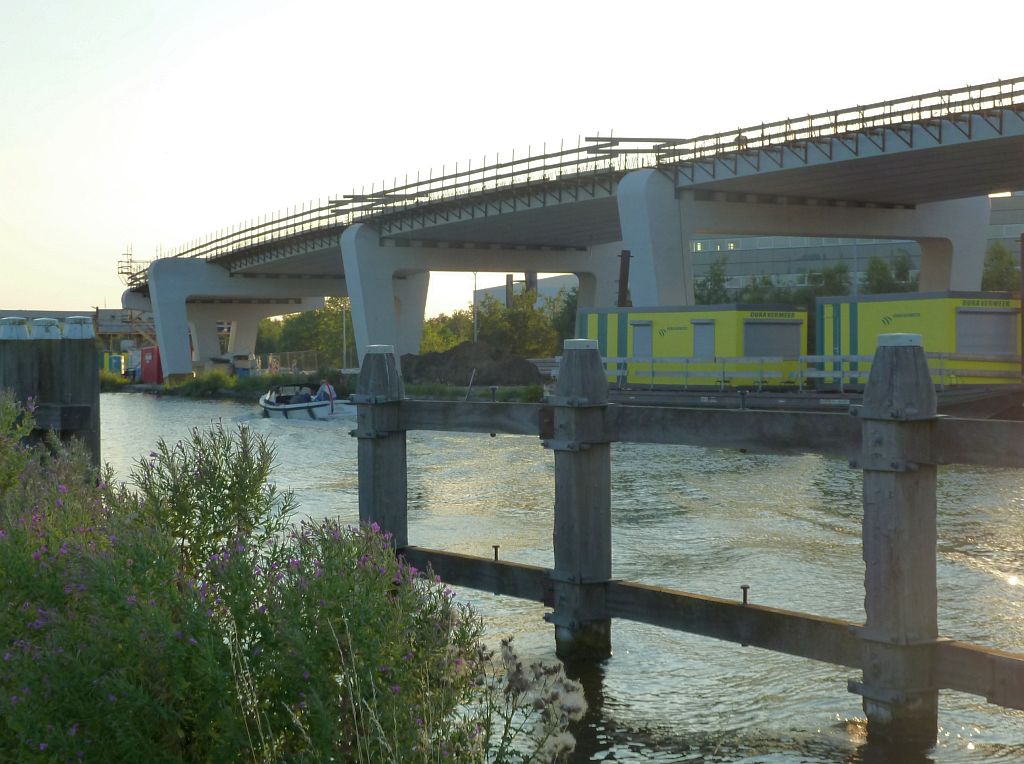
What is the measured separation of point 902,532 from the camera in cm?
696

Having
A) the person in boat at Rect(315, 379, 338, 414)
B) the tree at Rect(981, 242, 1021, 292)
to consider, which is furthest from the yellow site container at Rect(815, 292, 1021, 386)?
the tree at Rect(981, 242, 1021, 292)

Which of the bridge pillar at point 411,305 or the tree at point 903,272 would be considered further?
the tree at point 903,272

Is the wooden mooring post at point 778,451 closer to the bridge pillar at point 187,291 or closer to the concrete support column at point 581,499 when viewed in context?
the concrete support column at point 581,499

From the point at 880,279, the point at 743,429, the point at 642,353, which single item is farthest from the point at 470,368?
the point at 743,429

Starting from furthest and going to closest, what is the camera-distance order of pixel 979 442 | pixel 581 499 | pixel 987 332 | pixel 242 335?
pixel 242 335, pixel 987 332, pixel 581 499, pixel 979 442

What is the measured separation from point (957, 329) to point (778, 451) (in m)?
24.4

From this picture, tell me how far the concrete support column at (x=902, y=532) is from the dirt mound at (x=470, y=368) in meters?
51.8

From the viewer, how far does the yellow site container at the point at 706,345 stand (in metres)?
35.2

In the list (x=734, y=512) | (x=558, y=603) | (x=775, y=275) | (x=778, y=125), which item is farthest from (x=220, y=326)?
(x=558, y=603)

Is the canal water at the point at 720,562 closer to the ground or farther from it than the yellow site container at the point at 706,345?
closer to the ground

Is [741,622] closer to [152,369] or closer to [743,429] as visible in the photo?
[743,429]

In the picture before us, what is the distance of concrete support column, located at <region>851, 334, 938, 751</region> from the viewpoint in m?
6.94

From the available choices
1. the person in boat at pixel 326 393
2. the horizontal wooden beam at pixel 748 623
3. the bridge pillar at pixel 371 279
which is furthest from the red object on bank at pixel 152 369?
the horizontal wooden beam at pixel 748 623

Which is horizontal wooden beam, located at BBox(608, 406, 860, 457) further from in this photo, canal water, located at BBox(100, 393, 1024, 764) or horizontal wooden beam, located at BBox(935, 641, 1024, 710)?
canal water, located at BBox(100, 393, 1024, 764)
